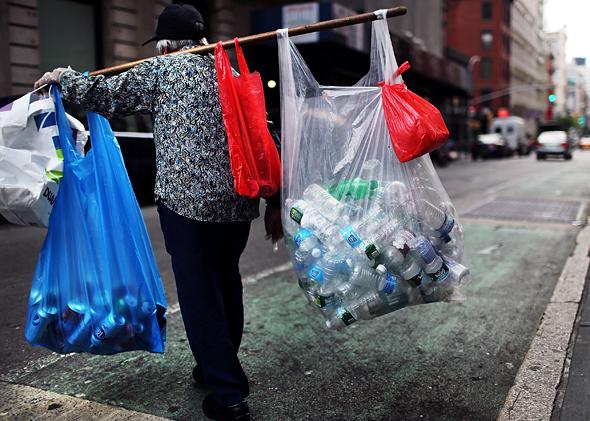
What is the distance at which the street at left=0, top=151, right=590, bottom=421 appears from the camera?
280 centimetres

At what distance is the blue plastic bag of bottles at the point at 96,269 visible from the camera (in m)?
2.61

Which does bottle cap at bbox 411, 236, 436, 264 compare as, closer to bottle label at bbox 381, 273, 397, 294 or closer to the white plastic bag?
bottle label at bbox 381, 273, 397, 294

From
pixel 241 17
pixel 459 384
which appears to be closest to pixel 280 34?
pixel 459 384

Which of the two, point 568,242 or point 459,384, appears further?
point 568,242

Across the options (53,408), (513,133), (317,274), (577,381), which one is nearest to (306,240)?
(317,274)

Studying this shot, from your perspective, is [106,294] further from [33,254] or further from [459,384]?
[33,254]

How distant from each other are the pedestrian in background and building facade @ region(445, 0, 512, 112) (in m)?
66.5

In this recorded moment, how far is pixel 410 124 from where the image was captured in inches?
98.5

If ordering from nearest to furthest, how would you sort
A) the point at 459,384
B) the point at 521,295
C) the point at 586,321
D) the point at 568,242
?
the point at 459,384 < the point at 586,321 < the point at 521,295 < the point at 568,242

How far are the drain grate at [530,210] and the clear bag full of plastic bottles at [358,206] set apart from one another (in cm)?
669

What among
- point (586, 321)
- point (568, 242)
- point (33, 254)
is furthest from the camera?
point (568, 242)

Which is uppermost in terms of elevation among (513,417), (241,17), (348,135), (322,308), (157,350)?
(241,17)

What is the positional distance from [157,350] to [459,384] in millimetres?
1516

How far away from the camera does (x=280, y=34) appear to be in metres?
2.65
